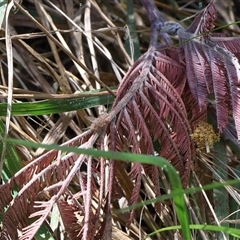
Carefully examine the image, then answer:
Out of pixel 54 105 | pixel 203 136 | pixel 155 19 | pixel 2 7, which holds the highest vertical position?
pixel 2 7

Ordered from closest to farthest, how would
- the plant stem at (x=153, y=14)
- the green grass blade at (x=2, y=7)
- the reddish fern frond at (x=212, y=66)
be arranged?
the reddish fern frond at (x=212, y=66), the green grass blade at (x=2, y=7), the plant stem at (x=153, y=14)

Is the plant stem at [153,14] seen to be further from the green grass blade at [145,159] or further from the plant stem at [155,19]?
the green grass blade at [145,159]

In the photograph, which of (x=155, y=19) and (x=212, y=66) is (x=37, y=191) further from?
(x=155, y=19)

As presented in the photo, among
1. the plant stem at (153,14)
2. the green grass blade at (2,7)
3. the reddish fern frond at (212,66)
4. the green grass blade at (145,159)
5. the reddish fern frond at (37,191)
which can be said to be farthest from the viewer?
the plant stem at (153,14)

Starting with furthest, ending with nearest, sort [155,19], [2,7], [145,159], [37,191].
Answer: [155,19]
[2,7]
[37,191]
[145,159]

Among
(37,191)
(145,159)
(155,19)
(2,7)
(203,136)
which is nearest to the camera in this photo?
(145,159)

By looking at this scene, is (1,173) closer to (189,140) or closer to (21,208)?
(21,208)

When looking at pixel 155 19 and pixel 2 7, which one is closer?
pixel 2 7

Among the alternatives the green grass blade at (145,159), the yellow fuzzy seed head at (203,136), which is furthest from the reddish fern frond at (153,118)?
the green grass blade at (145,159)

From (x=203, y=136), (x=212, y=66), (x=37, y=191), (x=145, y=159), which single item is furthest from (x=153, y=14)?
(x=145, y=159)
